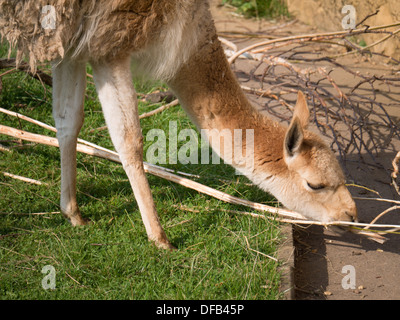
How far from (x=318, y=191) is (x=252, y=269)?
0.70 meters

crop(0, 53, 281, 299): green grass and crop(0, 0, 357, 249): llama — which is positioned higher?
crop(0, 0, 357, 249): llama

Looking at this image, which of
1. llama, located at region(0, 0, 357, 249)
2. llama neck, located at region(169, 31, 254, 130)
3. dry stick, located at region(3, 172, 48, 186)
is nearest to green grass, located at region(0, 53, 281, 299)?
dry stick, located at region(3, 172, 48, 186)

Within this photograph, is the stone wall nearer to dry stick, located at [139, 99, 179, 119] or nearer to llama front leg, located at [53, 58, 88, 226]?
dry stick, located at [139, 99, 179, 119]

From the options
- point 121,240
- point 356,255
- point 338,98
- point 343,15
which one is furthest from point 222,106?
point 343,15

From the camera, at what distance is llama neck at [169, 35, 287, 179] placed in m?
3.36

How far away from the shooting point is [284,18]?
8383mm

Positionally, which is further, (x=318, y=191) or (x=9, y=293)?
(x=318, y=191)

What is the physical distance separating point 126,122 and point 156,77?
1.23 feet

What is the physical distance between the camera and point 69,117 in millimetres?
3619

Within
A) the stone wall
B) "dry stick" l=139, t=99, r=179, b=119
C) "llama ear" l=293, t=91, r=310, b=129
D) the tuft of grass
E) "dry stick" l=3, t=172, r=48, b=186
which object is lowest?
"dry stick" l=3, t=172, r=48, b=186

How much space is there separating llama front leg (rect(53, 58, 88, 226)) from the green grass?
0.13m

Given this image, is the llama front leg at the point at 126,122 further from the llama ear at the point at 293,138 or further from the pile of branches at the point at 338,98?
the pile of branches at the point at 338,98
